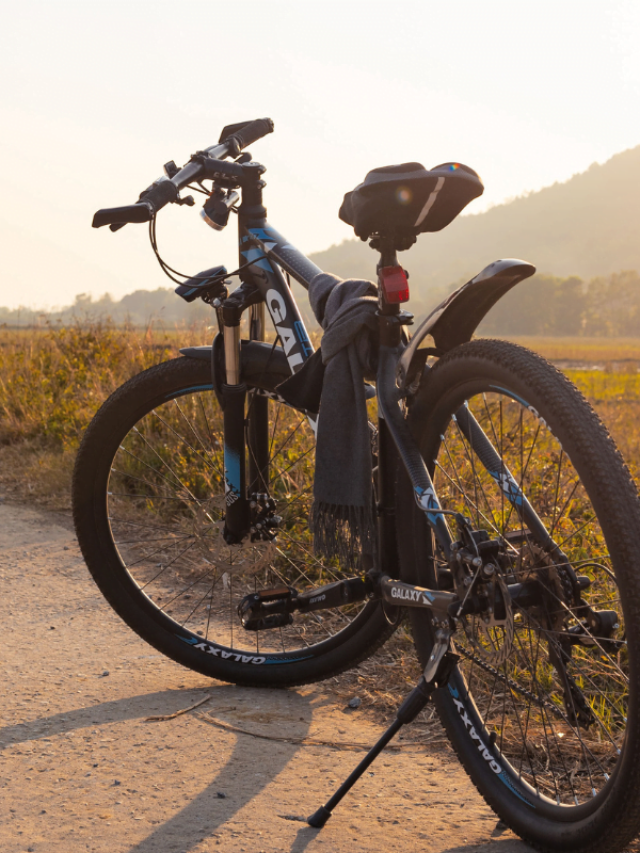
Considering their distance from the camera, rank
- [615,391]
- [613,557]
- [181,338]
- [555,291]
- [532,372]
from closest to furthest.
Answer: [613,557] → [532,372] → [181,338] → [615,391] → [555,291]

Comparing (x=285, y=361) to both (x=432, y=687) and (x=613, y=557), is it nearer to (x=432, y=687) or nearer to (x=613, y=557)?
(x=432, y=687)

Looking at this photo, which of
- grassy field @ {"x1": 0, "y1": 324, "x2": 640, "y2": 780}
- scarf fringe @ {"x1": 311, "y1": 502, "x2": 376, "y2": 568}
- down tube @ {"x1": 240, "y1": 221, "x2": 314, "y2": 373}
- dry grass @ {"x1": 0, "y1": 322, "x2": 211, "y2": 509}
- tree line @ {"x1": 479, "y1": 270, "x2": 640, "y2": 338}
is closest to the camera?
scarf fringe @ {"x1": 311, "y1": 502, "x2": 376, "y2": 568}

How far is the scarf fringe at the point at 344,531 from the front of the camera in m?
2.39

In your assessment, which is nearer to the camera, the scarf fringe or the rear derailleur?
the scarf fringe

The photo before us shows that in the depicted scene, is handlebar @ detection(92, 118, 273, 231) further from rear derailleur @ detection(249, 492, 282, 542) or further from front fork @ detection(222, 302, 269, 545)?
rear derailleur @ detection(249, 492, 282, 542)

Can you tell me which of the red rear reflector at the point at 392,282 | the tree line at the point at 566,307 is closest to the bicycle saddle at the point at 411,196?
the red rear reflector at the point at 392,282

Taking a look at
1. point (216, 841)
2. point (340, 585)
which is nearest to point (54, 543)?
point (340, 585)

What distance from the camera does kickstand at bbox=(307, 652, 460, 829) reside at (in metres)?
2.04

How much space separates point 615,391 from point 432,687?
15488 millimetres

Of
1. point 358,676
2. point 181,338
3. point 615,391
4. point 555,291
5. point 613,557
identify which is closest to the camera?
point 613,557

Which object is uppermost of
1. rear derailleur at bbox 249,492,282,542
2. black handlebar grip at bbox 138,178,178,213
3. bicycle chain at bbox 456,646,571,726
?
black handlebar grip at bbox 138,178,178,213

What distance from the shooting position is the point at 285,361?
9.30 ft

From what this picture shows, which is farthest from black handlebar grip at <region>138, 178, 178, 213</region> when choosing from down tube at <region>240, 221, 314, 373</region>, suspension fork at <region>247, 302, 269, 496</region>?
suspension fork at <region>247, 302, 269, 496</region>

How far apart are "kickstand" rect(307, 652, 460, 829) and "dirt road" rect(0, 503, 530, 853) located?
49mm
